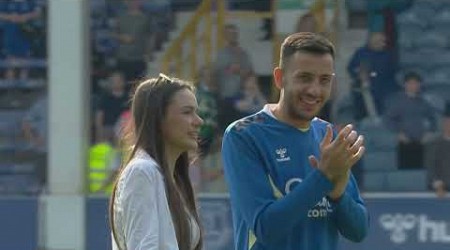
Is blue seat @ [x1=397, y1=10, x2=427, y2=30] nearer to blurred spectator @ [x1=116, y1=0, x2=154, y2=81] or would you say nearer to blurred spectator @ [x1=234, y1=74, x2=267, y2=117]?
blurred spectator @ [x1=234, y1=74, x2=267, y2=117]

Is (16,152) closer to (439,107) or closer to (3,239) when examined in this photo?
(3,239)

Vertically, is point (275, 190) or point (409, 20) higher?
point (409, 20)

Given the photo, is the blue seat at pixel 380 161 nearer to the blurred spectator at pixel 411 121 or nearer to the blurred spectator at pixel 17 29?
the blurred spectator at pixel 411 121

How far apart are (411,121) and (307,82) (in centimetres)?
724

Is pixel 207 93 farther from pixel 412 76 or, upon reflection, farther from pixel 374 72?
pixel 412 76

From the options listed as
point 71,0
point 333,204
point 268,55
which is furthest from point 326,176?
point 71,0

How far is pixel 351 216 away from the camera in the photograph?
158 inches

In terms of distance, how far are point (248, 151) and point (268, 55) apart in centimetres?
714

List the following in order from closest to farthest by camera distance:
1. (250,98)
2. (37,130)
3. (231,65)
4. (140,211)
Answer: (140,211)
(250,98)
(231,65)
(37,130)

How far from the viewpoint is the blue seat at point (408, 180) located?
11.0 metres

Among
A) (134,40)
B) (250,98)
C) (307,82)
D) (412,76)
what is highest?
(307,82)

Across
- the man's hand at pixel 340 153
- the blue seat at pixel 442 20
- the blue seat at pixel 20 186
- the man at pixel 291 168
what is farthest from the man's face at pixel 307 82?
the blue seat at pixel 20 186

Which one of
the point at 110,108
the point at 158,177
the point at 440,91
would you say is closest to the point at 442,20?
the point at 440,91

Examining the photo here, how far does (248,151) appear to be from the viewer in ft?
13.1
